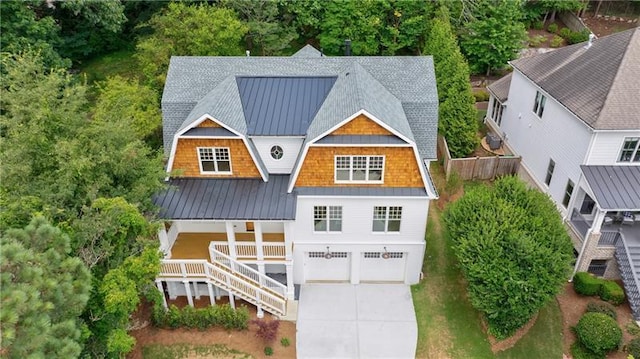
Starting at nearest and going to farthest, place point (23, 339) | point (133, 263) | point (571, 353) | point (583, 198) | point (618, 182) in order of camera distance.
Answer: point (23, 339) → point (133, 263) → point (571, 353) → point (618, 182) → point (583, 198)

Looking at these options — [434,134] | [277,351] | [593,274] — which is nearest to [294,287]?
[277,351]

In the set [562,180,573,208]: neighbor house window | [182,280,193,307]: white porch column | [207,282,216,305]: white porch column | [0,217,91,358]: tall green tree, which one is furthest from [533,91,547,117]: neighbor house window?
[0,217,91,358]: tall green tree

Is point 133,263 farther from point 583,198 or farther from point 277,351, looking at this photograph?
point 583,198

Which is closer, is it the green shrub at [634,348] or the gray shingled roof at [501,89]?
A: the green shrub at [634,348]

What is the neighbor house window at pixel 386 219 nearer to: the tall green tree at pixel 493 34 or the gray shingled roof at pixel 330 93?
the gray shingled roof at pixel 330 93

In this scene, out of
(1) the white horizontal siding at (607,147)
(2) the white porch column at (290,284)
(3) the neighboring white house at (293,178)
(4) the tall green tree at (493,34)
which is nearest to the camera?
(3) the neighboring white house at (293,178)

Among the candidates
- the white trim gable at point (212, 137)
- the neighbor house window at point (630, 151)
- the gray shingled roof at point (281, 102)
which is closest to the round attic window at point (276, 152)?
the gray shingled roof at point (281, 102)
